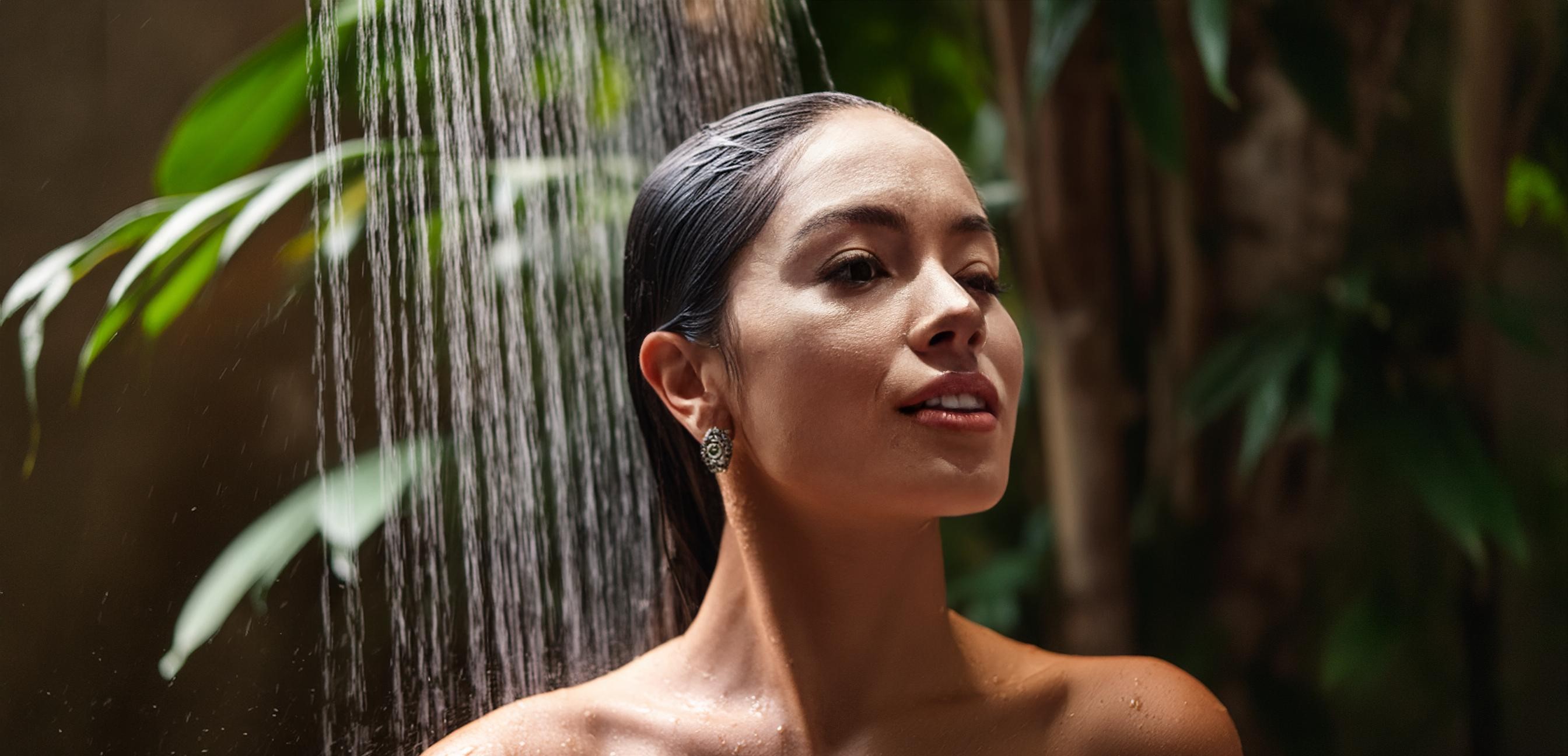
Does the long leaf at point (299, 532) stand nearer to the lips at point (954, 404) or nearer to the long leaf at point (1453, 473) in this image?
the lips at point (954, 404)

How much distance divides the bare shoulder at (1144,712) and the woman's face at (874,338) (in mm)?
239

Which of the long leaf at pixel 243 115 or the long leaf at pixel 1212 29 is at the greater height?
the long leaf at pixel 243 115

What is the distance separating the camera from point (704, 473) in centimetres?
133

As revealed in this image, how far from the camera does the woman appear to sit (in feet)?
3.53

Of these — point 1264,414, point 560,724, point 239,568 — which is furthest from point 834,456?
point 1264,414

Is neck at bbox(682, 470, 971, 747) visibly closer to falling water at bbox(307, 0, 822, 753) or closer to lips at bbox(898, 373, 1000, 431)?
lips at bbox(898, 373, 1000, 431)

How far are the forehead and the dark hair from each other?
2 centimetres

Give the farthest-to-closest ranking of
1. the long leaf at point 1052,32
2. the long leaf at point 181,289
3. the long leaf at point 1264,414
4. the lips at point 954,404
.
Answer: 1. the long leaf at point 1264,414
2. the long leaf at point 1052,32
3. the long leaf at point 181,289
4. the lips at point 954,404

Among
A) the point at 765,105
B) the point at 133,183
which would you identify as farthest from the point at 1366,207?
the point at 133,183

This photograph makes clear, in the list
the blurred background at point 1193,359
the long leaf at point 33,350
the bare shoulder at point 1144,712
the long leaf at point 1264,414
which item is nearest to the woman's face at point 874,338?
the bare shoulder at point 1144,712

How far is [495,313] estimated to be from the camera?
1.66 m

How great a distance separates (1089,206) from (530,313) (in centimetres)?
92

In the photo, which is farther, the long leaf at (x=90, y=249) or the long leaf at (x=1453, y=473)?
the long leaf at (x=1453, y=473)

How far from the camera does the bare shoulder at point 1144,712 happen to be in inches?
46.6
